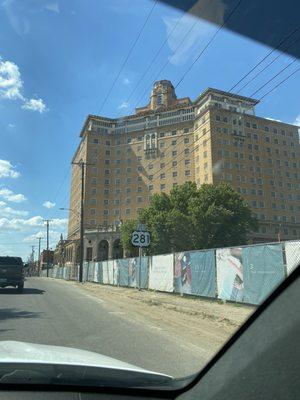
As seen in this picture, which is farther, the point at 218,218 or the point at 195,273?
the point at 218,218

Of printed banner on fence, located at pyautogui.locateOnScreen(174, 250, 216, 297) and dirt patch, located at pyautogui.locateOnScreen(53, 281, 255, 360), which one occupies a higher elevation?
printed banner on fence, located at pyautogui.locateOnScreen(174, 250, 216, 297)

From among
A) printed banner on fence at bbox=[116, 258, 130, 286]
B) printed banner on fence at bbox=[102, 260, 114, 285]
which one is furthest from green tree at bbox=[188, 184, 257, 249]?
printed banner on fence at bbox=[116, 258, 130, 286]

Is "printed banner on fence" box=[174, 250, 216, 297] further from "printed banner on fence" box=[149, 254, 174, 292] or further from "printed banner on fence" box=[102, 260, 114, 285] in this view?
"printed banner on fence" box=[102, 260, 114, 285]

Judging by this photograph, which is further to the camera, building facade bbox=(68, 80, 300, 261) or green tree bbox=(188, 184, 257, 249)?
building facade bbox=(68, 80, 300, 261)

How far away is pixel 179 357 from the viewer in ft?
28.2

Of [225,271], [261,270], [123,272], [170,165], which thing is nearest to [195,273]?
[225,271]

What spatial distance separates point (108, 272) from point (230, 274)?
88.9ft

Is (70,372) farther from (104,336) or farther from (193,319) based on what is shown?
(193,319)

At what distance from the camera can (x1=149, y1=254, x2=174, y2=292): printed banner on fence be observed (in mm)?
26484

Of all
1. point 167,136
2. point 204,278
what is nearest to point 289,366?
point 204,278

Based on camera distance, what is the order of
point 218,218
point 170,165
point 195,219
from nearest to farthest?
1. point 195,219
2. point 218,218
3. point 170,165

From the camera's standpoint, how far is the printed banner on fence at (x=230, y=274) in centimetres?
1838

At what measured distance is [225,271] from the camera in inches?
774

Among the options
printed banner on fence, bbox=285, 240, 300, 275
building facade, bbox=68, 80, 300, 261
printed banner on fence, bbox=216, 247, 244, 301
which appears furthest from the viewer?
building facade, bbox=68, 80, 300, 261
